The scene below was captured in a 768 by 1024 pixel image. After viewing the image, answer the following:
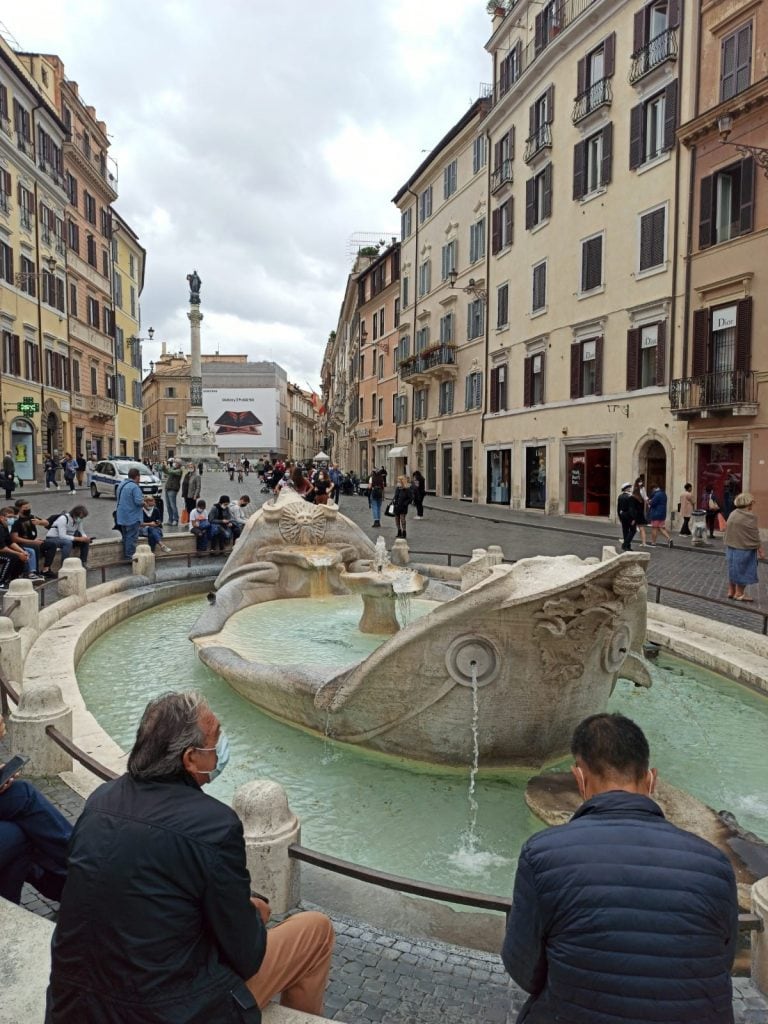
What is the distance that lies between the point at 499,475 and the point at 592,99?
1371cm

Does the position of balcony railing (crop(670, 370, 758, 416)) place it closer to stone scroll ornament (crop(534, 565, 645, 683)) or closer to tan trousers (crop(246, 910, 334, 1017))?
stone scroll ornament (crop(534, 565, 645, 683))

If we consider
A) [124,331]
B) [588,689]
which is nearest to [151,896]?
[588,689]

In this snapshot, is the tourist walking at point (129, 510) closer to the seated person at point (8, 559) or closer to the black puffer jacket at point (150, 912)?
the seated person at point (8, 559)

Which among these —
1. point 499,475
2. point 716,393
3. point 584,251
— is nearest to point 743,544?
point 716,393

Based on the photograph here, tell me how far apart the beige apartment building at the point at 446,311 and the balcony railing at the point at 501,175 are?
49.3 inches

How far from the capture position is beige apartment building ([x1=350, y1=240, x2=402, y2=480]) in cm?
4431

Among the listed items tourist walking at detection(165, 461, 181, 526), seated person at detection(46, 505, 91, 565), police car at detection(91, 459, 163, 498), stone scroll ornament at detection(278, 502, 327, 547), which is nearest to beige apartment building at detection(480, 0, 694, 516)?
tourist walking at detection(165, 461, 181, 526)

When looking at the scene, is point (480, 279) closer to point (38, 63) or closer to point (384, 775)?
point (38, 63)

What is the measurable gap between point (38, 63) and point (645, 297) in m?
31.5

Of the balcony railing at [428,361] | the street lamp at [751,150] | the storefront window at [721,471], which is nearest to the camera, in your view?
the street lamp at [751,150]

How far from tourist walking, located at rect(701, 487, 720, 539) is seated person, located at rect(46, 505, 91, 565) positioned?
13916mm

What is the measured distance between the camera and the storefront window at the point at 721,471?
1850 cm

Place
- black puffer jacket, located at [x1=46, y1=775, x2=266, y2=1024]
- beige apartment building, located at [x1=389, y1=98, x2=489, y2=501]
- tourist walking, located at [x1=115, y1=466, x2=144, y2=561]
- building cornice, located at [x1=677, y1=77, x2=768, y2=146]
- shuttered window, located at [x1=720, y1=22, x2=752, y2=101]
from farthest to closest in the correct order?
beige apartment building, located at [x1=389, y1=98, x2=489, y2=501] < shuttered window, located at [x1=720, y1=22, x2=752, y2=101] < building cornice, located at [x1=677, y1=77, x2=768, y2=146] < tourist walking, located at [x1=115, y1=466, x2=144, y2=561] < black puffer jacket, located at [x1=46, y1=775, x2=266, y2=1024]

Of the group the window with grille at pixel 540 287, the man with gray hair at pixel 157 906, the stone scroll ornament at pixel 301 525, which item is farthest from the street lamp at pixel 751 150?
the man with gray hair at pixel 157 906
